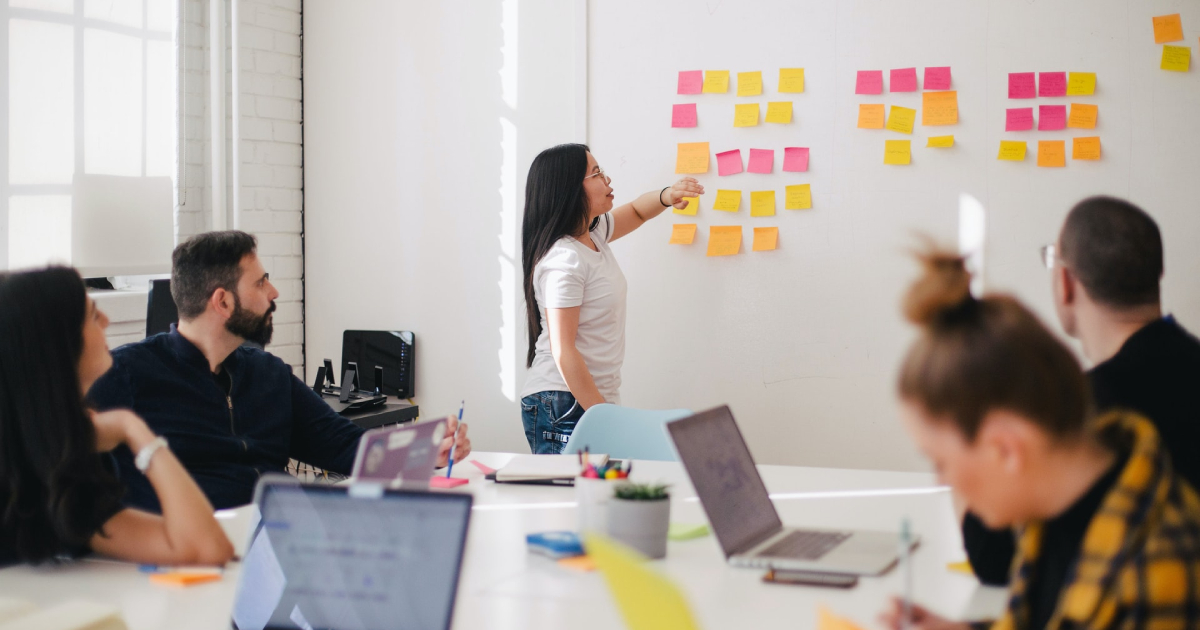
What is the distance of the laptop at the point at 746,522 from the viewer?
154 centimetres

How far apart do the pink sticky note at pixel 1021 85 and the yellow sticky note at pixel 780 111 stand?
27.9 inches

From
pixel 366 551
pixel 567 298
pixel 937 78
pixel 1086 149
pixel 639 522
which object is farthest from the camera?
pixel 937 78

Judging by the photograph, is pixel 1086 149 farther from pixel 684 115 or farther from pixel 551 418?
pixel 551 418

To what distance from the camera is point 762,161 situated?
11.2ft

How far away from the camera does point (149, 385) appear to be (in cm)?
220

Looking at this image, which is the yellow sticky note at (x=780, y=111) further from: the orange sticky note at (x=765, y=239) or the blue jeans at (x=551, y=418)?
the blue jeans at (x=551, y=418)

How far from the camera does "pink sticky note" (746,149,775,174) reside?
11.1 ft

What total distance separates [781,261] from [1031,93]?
3.15 ft

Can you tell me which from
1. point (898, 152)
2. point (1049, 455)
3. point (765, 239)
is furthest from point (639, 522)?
point (898, 152)

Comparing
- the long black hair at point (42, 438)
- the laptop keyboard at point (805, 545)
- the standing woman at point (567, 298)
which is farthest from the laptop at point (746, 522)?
the standing woman at point (567, 298)

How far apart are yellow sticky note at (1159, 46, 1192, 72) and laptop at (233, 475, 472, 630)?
2.89 metres

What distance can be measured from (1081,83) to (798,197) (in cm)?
95

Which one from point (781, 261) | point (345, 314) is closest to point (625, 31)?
point (781, 261)

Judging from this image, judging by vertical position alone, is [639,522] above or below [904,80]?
below
